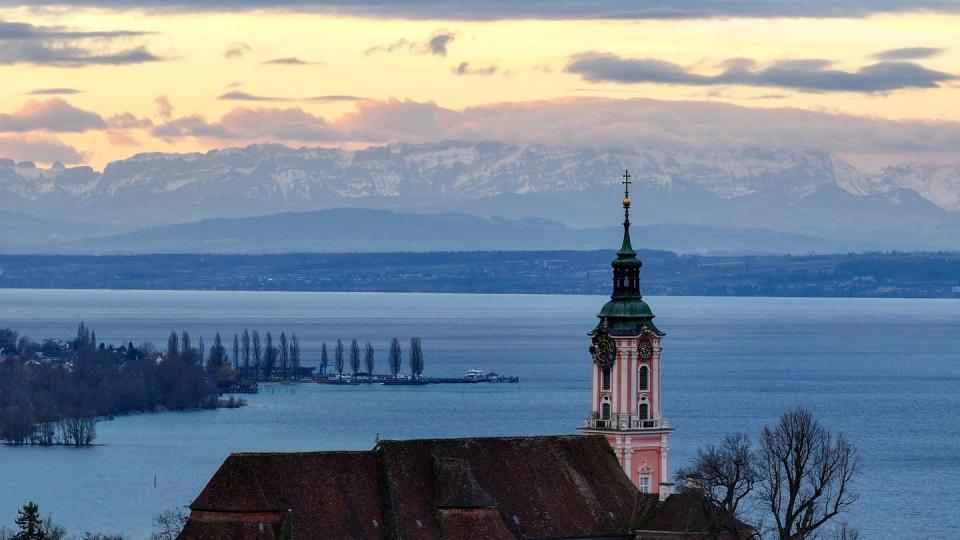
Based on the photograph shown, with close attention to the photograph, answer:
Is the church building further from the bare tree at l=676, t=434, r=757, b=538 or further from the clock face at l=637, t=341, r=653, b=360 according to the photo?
the bare tree at l=676, t=434, r=757, b=538

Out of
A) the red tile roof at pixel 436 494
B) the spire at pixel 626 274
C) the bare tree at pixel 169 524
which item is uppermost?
the spire at pixel 626 274

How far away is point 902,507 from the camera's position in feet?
436

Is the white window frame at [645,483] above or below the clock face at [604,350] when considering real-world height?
below

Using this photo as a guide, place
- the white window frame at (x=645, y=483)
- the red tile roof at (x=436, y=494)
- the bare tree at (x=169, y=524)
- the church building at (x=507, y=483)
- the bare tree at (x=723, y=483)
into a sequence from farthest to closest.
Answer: the bare tree at (x=169, y=524), the white window frame at (x=645, y=483), the bare tree at (x=723, y=483), the church building at (x=507, y=483), the red tile roof at (x=436, y=494)

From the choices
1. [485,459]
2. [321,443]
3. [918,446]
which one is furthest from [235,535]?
[918,446]

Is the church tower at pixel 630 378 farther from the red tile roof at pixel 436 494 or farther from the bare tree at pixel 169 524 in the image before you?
the bare tree at pixel 169 524

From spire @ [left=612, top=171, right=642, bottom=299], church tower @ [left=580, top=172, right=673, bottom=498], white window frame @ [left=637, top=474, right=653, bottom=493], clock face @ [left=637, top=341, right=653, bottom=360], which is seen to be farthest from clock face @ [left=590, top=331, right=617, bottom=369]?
white window frame @ [left=637, top=474, right=653, bottom=493]

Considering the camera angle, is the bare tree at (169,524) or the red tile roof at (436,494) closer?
the red tile roof at (436,494)

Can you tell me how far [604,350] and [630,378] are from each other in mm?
1636

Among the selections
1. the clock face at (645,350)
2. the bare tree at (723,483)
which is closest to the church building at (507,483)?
the clock face at (645,350)

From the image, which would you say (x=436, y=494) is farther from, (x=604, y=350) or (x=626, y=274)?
(x=626, y=274)

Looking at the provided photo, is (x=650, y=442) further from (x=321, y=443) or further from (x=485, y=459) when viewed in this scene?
(x=321, y=443)

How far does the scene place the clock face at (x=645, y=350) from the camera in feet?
297

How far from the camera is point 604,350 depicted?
90.9 metres
